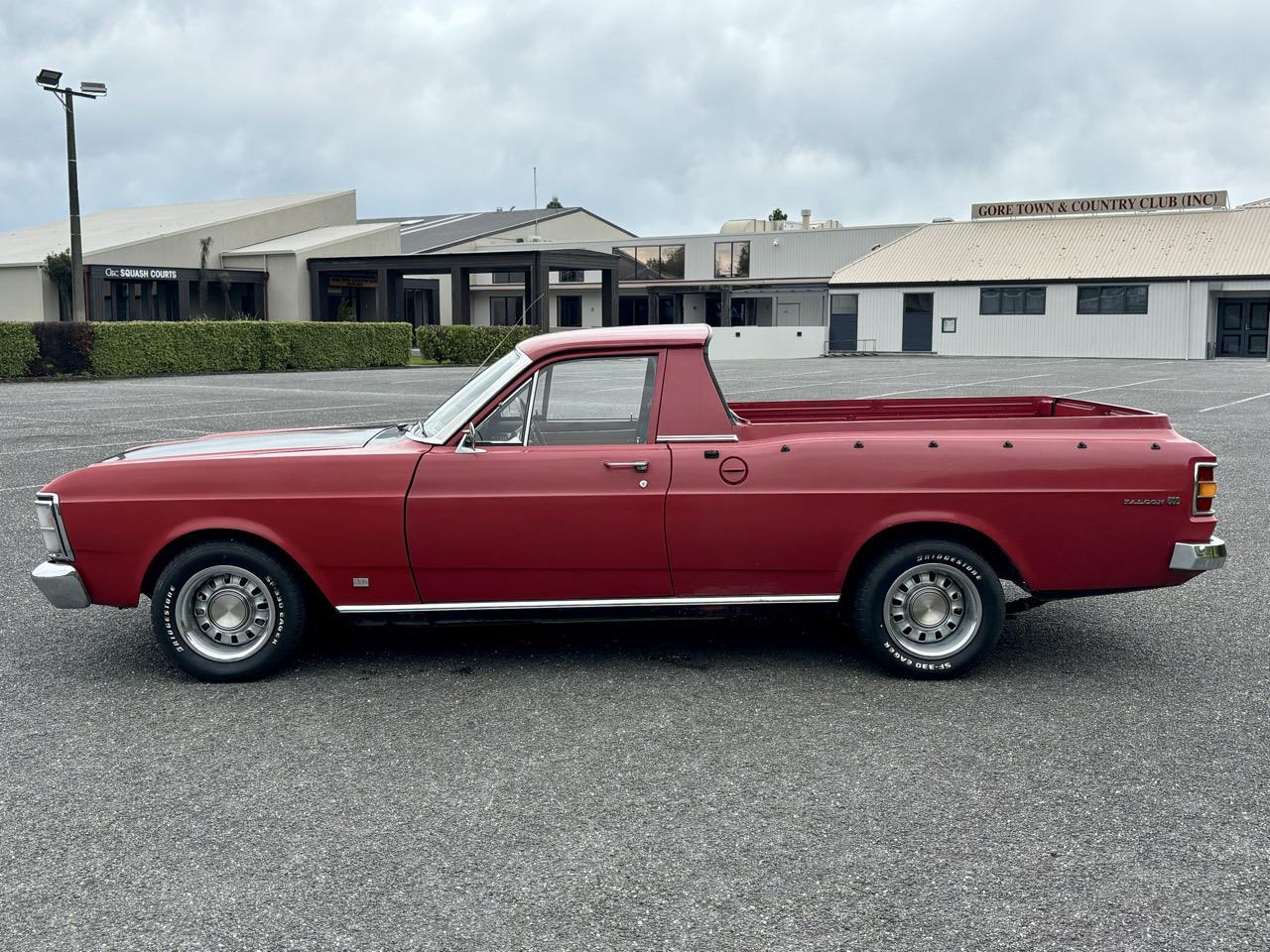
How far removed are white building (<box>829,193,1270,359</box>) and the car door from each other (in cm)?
4827

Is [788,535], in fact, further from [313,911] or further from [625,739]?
[313,911]

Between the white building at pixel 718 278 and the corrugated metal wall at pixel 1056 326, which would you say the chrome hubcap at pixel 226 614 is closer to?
the corrugated metal wall at pixel 1056 326

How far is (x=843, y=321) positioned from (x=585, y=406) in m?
54.8

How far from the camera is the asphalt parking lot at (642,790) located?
11.6 feet

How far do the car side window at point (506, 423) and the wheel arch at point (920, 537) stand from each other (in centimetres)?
165

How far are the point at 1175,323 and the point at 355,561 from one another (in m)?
49.6

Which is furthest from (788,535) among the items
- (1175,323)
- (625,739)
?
(1175,323)

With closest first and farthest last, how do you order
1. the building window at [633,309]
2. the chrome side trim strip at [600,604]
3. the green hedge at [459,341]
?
the chrome side trim strip at [600,604] < the green hedge at [459,341] < the building window at [633,309]

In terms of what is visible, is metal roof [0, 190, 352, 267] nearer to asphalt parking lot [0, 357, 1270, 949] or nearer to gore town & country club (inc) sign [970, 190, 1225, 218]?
gore town & country club (inc) sign [970, 190, 1225, 218]

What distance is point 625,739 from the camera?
4922 mm

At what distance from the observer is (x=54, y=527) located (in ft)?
18.6

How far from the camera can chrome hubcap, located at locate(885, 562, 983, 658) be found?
5.63m

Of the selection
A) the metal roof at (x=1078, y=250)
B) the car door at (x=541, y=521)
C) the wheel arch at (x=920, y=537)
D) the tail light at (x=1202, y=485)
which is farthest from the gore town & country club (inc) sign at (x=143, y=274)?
the tail light at (x=1202, y=485)

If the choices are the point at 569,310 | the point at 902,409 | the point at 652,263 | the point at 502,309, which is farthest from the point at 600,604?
the point at 569,310
